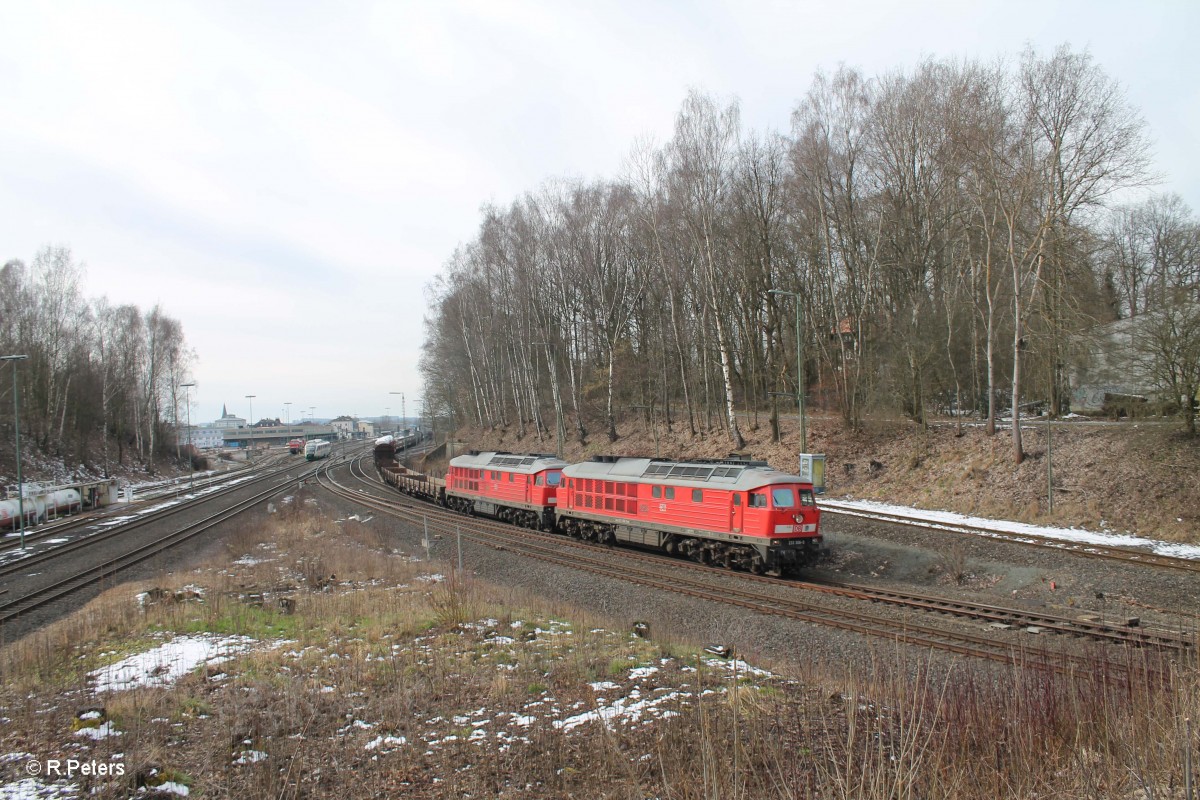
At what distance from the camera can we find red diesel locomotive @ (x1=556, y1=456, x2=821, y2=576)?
16.9m

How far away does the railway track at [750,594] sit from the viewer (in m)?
10.1

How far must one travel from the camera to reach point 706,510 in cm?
1859

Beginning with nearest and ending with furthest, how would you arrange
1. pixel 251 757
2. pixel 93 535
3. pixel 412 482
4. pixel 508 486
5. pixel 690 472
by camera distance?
pixel 251 757, pixel 690 472, pixel 508 486, pixel 93 535, pixel 412 482

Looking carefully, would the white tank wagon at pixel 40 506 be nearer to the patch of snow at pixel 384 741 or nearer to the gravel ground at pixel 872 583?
the gravel ground at pixel 872 583

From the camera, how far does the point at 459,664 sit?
9789mm

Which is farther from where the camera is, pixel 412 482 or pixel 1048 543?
pixel 412 482

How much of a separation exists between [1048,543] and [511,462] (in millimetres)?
19771

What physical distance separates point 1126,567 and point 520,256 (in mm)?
34943

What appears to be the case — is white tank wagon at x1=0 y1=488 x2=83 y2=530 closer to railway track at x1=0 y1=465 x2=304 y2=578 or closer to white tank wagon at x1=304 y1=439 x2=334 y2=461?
railway track at x1=0 y1=465 x2=304 y2=578

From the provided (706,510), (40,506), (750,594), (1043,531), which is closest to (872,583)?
(750,594)

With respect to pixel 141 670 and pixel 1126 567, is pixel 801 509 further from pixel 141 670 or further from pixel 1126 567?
pixel 141 670

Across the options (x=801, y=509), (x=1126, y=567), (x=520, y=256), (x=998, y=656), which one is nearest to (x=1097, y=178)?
(x=1126, y=567)

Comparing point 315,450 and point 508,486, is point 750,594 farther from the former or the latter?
point 315,450

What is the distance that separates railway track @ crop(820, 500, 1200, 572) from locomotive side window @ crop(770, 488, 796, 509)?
5310 mm
